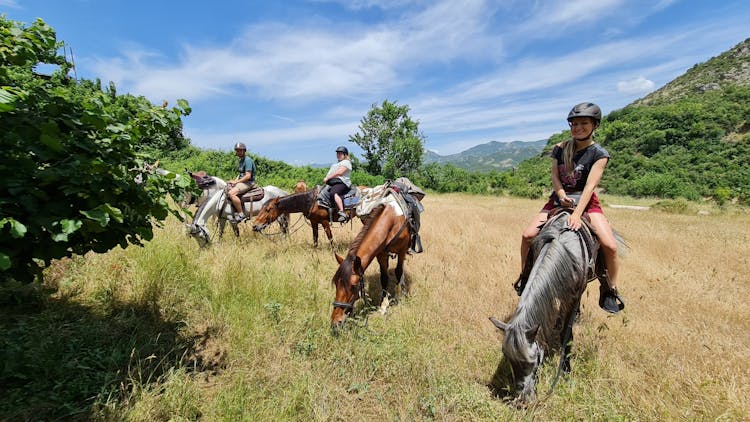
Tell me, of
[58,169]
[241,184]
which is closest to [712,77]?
[241,184]

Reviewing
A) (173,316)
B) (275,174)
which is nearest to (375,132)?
(275,174)

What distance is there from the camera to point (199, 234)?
645cm

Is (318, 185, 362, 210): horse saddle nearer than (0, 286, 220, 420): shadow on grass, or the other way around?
(0, 286, 220, 420): shadow on grass

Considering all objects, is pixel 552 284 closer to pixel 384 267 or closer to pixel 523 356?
pixel 523 356

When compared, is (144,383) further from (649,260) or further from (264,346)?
(649,260)

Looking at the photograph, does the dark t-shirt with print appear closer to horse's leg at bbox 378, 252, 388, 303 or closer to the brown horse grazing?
the brown horse grazing

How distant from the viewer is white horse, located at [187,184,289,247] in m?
6.48

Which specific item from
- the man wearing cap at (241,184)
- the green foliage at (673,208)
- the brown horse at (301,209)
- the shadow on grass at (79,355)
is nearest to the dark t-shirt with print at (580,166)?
the shadow on grass at (79,355)

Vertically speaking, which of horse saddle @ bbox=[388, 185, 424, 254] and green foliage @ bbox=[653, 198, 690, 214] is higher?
horse saddle @ bbox=[388, 185, 424, 254]

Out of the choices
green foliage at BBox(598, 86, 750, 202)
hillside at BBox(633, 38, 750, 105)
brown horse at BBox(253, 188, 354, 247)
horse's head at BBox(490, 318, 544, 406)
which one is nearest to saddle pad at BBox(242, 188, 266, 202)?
brown horse at BBox(253, 188, 354, 247)

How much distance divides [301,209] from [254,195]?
1.43 metres

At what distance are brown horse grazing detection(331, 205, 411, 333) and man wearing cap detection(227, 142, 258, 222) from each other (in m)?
4.61

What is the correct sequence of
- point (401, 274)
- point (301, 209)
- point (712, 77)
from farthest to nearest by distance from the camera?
point (712, 77), point (301, 209), point (401, 274)

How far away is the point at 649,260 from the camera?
7.07m
